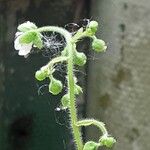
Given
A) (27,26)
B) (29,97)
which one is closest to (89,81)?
(29,97)

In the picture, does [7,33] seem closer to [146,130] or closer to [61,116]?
[61,116]

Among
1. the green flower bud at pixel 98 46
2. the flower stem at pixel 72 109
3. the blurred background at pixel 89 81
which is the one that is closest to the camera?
the flower stem at pixel 72 109

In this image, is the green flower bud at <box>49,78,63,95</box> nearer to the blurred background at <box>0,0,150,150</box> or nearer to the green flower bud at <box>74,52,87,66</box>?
the green flower bud at <box>74,52,87,66</box>

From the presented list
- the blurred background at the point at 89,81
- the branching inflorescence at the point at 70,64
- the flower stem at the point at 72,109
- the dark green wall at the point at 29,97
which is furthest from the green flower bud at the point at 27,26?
the dark green wall at the point at 29,97

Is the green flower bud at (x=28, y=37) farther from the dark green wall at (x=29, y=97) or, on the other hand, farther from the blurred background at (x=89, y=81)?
the dark green wall at (x=29, y=97)

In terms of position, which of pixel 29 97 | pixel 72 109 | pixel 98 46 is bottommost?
pixel 72 109

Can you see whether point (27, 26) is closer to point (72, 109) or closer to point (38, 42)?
point (38, 42)
